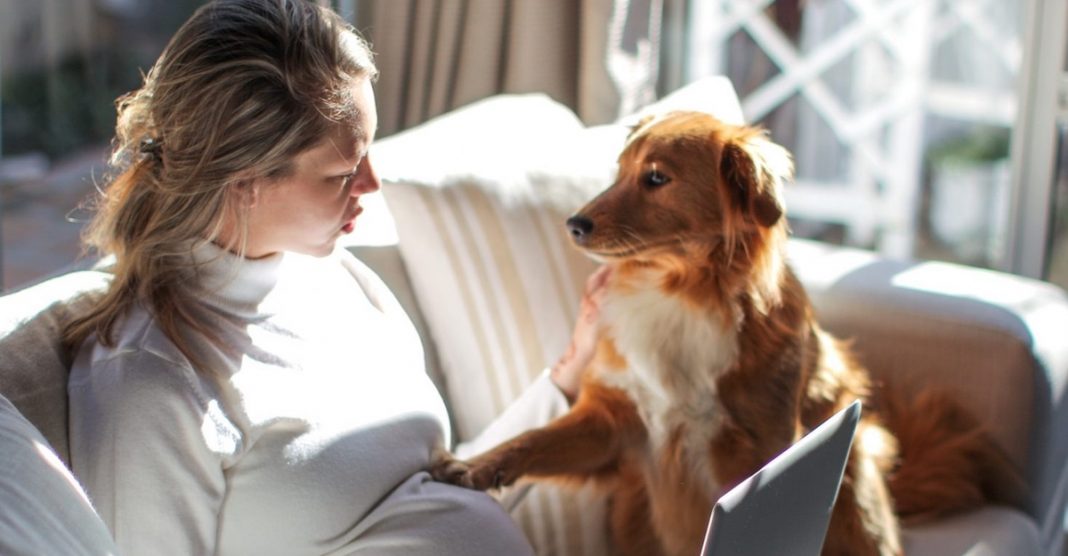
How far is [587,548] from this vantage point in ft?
5.56

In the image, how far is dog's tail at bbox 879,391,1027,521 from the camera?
1829 millimetres

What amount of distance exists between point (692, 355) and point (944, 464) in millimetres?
587

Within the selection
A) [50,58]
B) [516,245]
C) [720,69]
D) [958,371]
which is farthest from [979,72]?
[50,58]

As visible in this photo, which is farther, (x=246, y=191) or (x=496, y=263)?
(x=496, y=263)

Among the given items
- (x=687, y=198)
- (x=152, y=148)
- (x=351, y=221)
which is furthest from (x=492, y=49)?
(x=152, y=148)

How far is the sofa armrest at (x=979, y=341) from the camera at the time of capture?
1856 millimetres

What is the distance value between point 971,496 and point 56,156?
3.07 m

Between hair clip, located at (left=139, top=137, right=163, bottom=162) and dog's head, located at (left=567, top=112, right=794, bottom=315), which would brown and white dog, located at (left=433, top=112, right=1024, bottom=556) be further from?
hair clip, located at (left=139, top=137, right=163, bottom=162)

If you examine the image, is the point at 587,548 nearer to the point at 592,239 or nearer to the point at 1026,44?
the point at 592,239

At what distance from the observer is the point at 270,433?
1229 mm

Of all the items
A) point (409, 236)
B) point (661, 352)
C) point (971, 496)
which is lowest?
point (971, 496)

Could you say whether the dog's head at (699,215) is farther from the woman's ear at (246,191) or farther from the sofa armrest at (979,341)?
the sofa armrest at (979,341)

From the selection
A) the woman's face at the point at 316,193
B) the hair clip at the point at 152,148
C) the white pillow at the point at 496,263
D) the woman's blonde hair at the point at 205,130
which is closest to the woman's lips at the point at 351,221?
the woman's face at the point at 316,193

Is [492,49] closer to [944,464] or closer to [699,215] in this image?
[699,215]
